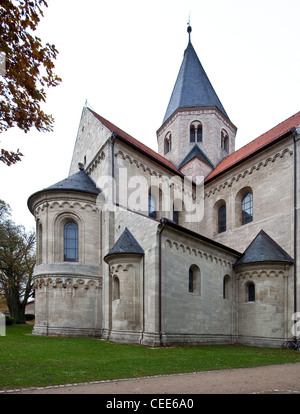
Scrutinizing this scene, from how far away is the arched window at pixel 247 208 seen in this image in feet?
70.9

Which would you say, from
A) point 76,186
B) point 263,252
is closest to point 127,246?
point 76,186

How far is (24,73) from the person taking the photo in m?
6.24

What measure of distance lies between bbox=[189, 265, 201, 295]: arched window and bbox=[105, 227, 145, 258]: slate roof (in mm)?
2877

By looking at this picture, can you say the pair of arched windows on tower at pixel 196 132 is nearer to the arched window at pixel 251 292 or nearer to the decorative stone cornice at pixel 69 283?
the arched window at pixel 251 292

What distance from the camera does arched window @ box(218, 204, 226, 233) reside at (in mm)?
23984

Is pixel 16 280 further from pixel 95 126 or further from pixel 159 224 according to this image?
pixel 159 224

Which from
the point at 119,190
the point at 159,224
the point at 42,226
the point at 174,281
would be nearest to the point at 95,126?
the point at 119,190

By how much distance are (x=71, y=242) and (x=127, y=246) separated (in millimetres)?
4598

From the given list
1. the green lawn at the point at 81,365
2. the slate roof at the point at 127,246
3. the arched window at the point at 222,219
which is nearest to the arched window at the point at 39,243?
the slate roof at the point at 127,246

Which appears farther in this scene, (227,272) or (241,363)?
(227,272)

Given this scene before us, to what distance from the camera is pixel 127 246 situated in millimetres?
16438

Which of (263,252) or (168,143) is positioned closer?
(263,252)

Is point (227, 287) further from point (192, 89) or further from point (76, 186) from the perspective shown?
point (192, 89)

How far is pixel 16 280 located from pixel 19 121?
1146 inches
